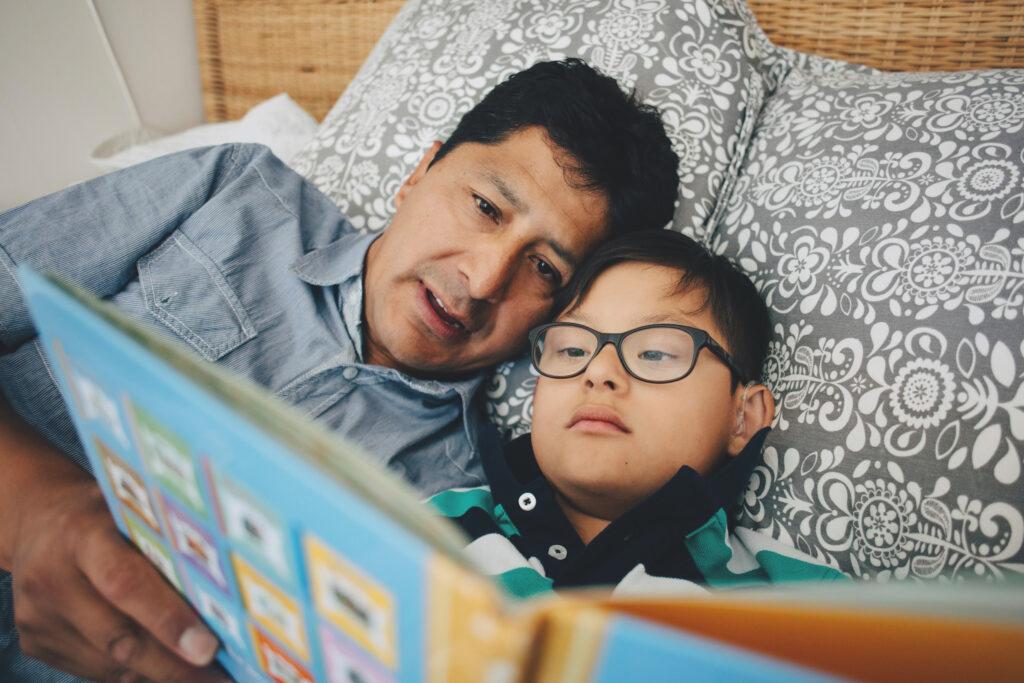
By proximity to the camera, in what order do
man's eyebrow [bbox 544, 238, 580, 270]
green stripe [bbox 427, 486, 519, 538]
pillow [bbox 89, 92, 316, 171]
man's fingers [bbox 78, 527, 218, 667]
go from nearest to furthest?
man's fingers [bbox 78, 527, 218, 667]
green stripe [bbox 427, 486, 519, 538]
man's eyebrow [bbox 544, 238, 580, 270]
pillow [bbox 89, 92, 316, 171]

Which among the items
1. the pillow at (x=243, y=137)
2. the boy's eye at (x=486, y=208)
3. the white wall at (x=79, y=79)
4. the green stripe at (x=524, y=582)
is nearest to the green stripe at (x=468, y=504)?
the green stripe at (x=524, y=582)

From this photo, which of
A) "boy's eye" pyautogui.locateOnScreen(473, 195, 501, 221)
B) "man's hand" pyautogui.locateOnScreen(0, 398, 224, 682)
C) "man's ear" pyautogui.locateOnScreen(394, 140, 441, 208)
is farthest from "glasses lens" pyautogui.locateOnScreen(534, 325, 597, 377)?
"man's hand" pyautogui.locateOnScreen(0, 398, 224, 682)

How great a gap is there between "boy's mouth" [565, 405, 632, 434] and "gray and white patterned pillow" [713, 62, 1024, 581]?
0.81 feet

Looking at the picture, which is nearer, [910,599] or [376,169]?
[910,599]

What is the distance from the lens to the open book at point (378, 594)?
0.22m

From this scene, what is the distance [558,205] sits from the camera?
0.95 m

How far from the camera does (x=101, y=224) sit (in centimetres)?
92

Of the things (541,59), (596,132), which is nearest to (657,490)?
(596,132)

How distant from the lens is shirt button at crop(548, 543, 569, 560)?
0.75 m

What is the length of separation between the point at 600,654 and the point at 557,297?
81 centimetres

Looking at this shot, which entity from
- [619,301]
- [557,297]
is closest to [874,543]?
[619,301]

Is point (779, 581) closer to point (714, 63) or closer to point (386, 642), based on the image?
point (386, 642)

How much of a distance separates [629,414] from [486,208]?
429 mm

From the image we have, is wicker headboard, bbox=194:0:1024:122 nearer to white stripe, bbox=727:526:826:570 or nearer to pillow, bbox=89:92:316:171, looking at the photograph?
pillow, bbox=89:92:316:171
